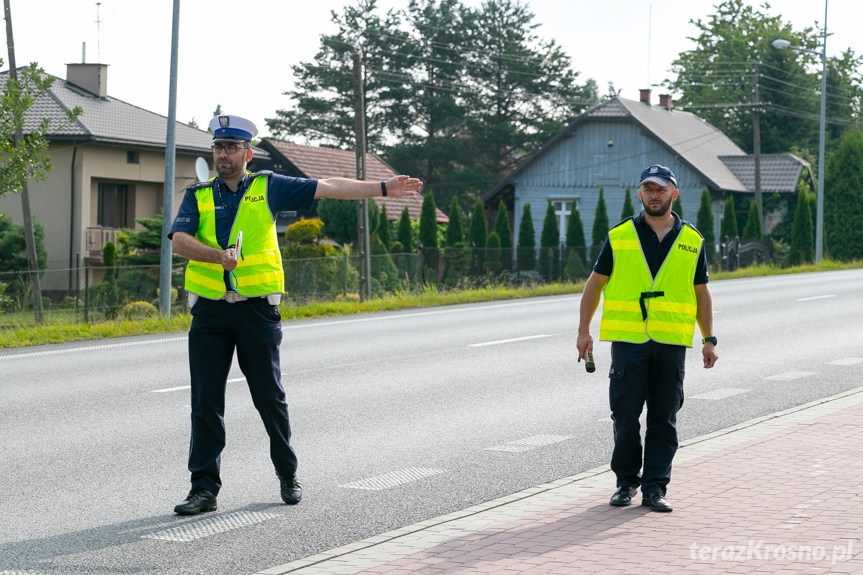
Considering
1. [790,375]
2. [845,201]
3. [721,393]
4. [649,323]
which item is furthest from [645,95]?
[649,323]

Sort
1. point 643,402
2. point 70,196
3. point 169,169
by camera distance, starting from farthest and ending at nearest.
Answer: point 70,196 → point 169,169 → point 643,402

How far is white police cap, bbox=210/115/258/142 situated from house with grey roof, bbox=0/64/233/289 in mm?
29584

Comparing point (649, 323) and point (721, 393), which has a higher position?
point (649, 323)

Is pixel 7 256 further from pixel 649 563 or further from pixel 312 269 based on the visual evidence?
pixel 649 563

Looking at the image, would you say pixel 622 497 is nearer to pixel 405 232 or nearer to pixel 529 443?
pixel 529 443

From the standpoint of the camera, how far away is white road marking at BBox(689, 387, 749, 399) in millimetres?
11198

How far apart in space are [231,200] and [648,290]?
2.25 metres

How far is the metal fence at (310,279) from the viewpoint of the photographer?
71.7 feet

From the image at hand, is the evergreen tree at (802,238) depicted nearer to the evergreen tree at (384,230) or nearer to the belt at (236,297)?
the evergreen tree at (384,230)

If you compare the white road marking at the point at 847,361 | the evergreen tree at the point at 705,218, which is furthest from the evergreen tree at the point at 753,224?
the white road marking at the point at 847,361

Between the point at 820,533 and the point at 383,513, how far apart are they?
2.24m

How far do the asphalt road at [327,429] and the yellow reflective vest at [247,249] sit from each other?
1185 millimetres

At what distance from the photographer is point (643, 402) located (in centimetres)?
662

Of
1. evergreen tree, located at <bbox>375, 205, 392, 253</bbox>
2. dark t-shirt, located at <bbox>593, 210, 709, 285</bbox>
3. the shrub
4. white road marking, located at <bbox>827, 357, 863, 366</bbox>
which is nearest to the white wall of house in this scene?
evergreen tree, located at <bbox>375, 205, 392, 253</bbox>
